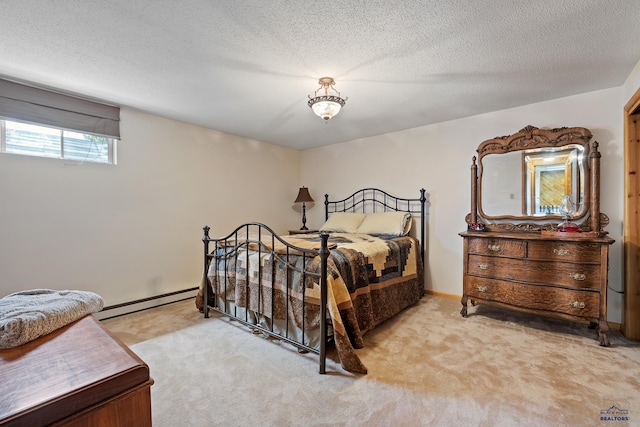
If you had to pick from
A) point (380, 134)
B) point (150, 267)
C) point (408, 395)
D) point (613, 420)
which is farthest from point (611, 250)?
point (150, 267)

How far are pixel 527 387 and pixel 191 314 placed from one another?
112 inches

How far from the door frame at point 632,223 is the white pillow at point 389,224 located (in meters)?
1.87

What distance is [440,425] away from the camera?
136 centimetres

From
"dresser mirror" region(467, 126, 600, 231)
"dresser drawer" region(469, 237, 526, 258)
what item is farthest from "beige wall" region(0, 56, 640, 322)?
"dresser drawer" region(469, 237, 526, 258)

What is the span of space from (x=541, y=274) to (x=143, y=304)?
3.90 metres

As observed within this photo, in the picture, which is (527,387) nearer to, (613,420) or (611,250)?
(613,420)

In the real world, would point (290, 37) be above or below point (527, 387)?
above

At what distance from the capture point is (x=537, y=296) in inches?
93.9

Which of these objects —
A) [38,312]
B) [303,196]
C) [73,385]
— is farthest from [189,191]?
[73,385]

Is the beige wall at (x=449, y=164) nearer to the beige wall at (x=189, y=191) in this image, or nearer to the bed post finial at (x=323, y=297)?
the beige wall at (x=189, y=191)

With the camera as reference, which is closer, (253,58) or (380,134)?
(253,58)

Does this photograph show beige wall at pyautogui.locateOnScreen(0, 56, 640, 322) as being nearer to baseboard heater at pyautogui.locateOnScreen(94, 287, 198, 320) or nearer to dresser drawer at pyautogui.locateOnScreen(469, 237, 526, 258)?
baseboard heater at pyautogui.locateOnScreen(94, 287, 198, 320)

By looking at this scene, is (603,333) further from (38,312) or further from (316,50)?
(38,312)

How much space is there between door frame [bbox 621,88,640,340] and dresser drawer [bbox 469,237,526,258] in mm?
796
